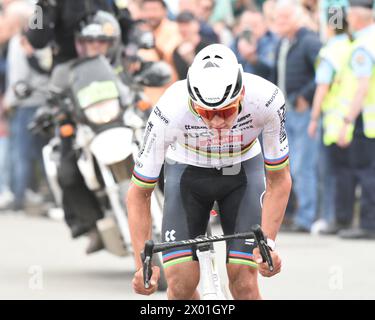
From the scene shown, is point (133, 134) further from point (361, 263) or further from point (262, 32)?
point (262, 32)

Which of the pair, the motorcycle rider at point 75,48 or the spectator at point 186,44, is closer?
the motorcycle rider at point 75,48

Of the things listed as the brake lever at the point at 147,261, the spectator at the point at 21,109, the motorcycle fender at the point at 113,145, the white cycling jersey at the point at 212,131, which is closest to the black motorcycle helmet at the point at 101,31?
the motorcycle fender at the point at 113,145

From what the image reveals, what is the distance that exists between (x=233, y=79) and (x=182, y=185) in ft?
3.58

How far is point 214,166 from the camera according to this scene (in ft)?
24.8

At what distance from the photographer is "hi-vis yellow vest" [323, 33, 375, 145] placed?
13544 mm

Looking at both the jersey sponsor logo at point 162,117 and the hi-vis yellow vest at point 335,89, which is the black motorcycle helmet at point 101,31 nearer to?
the hi-vis yellow vest at point 335,89

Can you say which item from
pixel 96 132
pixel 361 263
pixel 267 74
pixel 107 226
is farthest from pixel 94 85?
pixel 267 74

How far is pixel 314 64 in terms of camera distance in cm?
1456

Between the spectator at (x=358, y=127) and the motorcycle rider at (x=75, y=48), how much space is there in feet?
10.3

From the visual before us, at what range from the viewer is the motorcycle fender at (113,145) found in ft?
33.0

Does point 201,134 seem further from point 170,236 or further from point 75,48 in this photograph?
→ point 75,48

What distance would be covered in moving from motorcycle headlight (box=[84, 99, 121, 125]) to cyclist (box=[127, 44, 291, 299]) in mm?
2706

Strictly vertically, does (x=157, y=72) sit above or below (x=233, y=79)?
below
